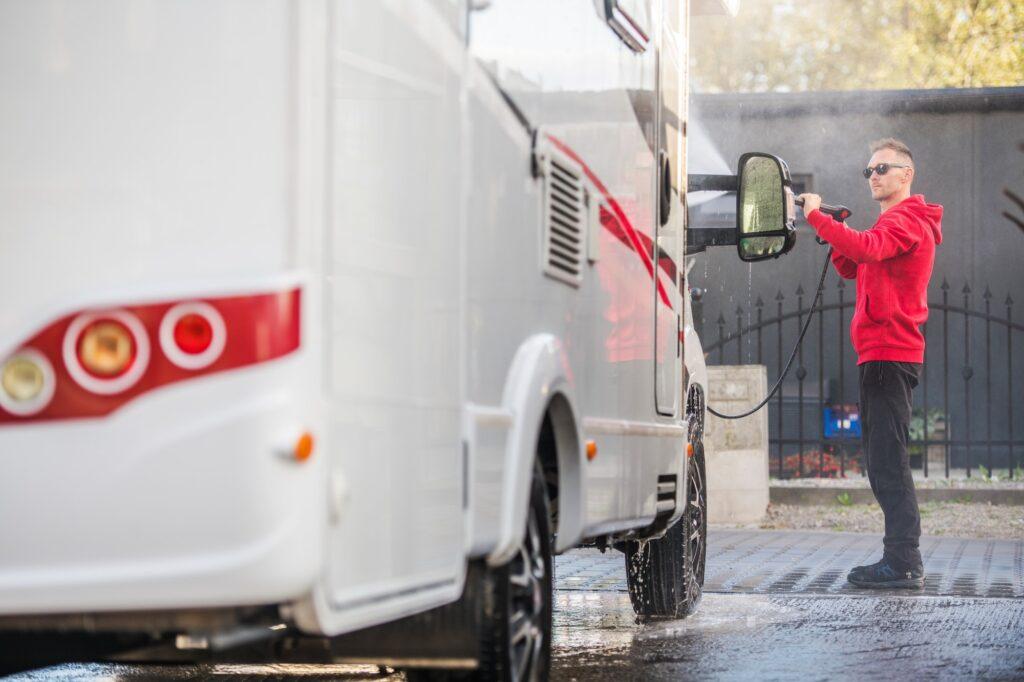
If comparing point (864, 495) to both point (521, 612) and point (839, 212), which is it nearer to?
point (839, 212)

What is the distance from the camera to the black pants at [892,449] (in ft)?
27.5

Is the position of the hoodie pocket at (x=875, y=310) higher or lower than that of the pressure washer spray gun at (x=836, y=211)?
lower

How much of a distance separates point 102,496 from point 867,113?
50.6 feet

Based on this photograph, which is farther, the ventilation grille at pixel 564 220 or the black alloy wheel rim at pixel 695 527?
the black alloy wheel rim at pixel 695 527

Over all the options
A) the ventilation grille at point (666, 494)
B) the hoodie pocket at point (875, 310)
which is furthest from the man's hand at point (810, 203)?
the ventilation grille at point (666, 494)

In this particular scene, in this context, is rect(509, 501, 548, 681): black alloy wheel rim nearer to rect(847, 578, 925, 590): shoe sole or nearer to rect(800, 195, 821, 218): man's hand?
rect(800, 195, 821, 218): man's hand

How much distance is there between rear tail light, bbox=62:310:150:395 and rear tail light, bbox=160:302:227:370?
1.7 inches

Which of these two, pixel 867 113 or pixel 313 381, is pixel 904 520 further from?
pixel 867 113

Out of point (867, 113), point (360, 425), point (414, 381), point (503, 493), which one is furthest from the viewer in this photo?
point (867, 113)

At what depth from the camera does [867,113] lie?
1739cm

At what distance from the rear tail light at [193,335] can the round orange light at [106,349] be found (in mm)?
68

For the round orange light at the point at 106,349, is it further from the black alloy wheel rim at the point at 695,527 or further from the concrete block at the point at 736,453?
the concrete block at the point at 736,453

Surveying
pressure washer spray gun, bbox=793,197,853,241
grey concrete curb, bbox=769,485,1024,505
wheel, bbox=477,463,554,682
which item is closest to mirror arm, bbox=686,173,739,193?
pressure washer spray gun, bbox=793,197,853,241

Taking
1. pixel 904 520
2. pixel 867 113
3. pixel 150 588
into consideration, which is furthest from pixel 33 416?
pixel 867 113
